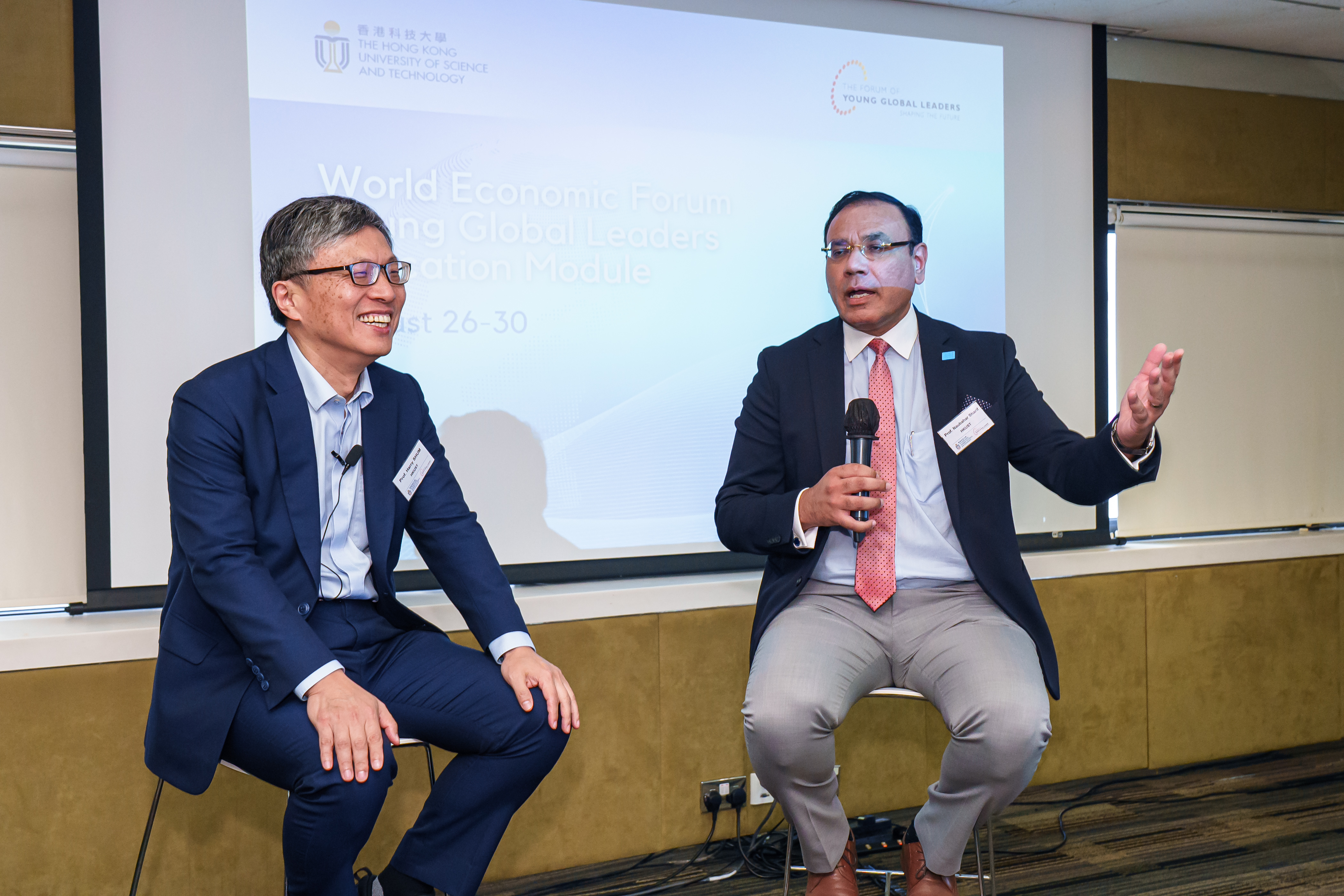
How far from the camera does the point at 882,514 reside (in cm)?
241

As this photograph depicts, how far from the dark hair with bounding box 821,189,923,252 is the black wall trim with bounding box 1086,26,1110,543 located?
130 cm

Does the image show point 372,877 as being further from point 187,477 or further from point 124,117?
point 124,117

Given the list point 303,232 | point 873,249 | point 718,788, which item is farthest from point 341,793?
point 873,249

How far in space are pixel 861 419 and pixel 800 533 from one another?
0.30 metres

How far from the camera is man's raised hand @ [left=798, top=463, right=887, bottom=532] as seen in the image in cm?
208

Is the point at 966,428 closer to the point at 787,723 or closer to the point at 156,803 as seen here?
the point at 787,723

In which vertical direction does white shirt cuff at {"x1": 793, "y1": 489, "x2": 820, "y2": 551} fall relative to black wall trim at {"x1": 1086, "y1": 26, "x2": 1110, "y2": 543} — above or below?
below

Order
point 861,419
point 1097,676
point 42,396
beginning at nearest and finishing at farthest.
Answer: point 861,419
point 42,396
point 1097,676

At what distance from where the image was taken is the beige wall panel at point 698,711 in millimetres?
2871

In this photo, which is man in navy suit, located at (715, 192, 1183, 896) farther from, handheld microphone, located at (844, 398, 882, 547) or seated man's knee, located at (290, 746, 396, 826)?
seated man's knee, located at (290, 746, 396, 826)

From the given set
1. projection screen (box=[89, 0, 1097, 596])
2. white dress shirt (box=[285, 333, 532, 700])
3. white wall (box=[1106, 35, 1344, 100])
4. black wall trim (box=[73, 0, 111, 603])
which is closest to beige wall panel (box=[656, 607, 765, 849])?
projection screen (box=[89, 0, 1097, 596])

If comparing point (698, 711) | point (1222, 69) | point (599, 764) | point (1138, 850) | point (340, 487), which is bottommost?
point (1138, 850)

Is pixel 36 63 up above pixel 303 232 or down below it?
above

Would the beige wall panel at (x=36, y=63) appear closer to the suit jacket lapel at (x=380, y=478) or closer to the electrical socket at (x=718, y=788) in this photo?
the suit jacket lapel at (x=380, y=478)
